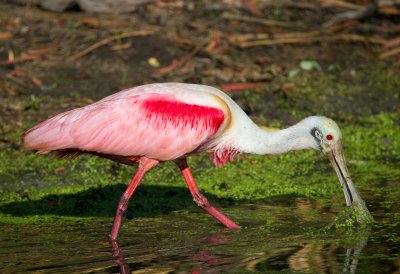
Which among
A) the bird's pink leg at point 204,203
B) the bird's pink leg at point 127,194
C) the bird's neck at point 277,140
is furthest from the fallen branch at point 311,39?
the bird's pink leg at point 127,194

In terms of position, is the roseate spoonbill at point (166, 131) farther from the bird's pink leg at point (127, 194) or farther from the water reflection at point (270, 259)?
the water reflection at point (270, 259)

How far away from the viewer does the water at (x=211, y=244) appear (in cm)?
671

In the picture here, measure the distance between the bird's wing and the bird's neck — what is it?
0.26 metres

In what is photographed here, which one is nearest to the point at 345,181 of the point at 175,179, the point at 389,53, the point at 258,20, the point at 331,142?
the point at 331,142

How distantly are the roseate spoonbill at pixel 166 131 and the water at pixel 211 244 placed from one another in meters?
0.32

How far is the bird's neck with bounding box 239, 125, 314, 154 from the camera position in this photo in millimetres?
8008

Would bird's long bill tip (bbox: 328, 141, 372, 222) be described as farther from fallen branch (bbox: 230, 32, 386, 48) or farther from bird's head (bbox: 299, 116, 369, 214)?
fallen branch (bbox: 230, 32, 386, 48)

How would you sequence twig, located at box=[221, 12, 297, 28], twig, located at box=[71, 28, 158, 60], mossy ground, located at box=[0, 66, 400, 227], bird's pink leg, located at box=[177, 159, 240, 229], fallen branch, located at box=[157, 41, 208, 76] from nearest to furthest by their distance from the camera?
bird's pink leg, located at box=[177, 159, 240, 229], mossy ground, located at box=[0, 66, 400, 227], fallen branch, located at box=[157, 41, 208, 76], twig, located at box=[71, 28, 158, 60], twig, located at box=[221, 12, 297, 28]

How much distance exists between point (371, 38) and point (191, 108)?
5878 millimetres

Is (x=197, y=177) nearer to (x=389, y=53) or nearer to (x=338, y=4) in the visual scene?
(x=389, y=53)

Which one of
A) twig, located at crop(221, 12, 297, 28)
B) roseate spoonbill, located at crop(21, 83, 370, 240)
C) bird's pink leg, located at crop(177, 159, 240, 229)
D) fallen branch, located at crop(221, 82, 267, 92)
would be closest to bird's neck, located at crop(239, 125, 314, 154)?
roseate spoonbill, located at crop(21, 83, 370, 240)

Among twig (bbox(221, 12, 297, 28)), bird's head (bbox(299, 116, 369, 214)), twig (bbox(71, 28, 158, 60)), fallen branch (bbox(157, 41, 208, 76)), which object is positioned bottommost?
bird's head (bbox(299, 116, 369, 214))

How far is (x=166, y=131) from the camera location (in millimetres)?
8008

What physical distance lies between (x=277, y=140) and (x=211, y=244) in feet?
3.58
